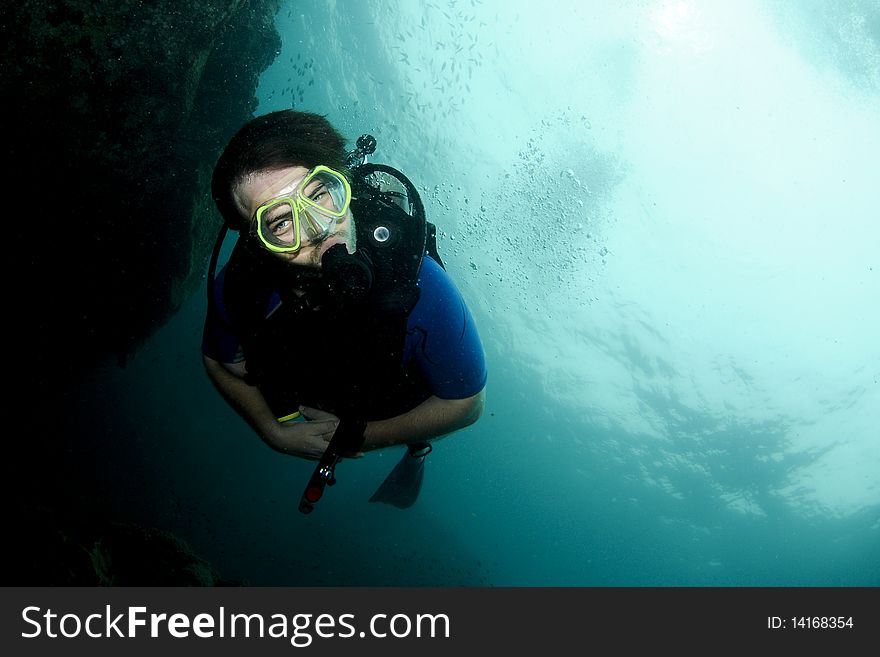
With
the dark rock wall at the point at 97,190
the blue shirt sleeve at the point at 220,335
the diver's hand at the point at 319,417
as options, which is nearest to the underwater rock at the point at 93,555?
the dark rock wall at the point at 97,190

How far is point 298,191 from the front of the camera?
2182 millimetres

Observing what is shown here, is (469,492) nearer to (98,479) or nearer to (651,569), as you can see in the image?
(651,569)

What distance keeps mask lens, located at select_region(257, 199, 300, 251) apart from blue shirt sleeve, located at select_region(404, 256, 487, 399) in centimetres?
72

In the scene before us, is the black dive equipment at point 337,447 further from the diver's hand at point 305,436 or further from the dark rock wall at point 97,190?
the dark rock wall at point 97,190

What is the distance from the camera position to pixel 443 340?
216cm

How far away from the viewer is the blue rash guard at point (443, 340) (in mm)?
2162

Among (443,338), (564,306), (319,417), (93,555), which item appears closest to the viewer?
(443,338)

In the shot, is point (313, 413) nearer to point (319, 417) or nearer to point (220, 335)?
point (319, 417)

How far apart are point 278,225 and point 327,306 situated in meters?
0.51

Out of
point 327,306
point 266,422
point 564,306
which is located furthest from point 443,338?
point 564,306

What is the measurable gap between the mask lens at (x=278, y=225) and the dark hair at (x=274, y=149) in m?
0.23

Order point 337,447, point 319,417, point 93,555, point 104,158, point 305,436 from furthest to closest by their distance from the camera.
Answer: point 104,158 < point 93,555 < point 319,417 < point 305,436 < point 337,447

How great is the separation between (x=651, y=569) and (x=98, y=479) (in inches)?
2619
